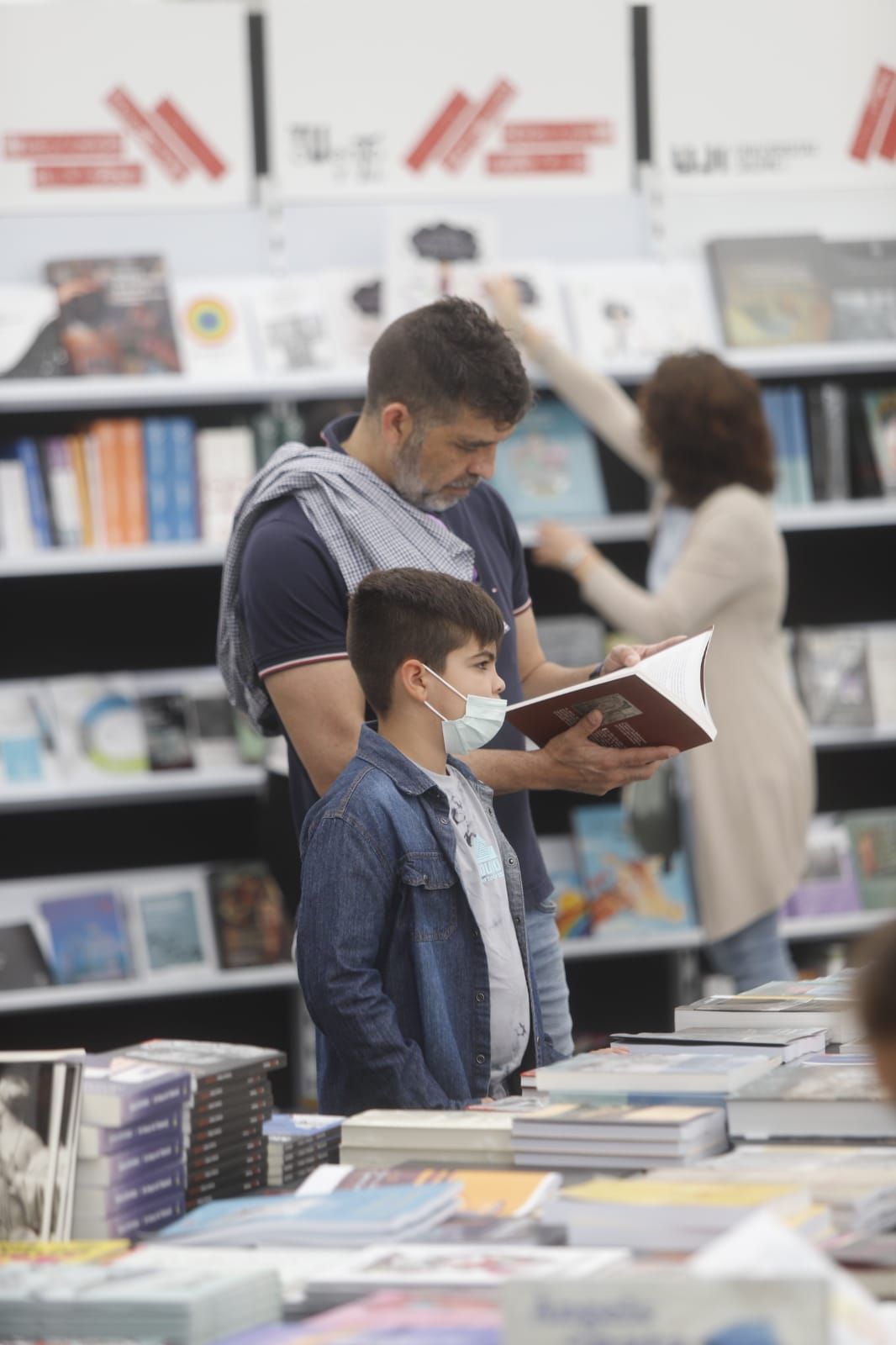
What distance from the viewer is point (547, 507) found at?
14.6 feet

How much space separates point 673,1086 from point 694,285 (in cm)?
321

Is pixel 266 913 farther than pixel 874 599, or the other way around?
pixel 874 599

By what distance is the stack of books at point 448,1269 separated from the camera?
1.29 metres

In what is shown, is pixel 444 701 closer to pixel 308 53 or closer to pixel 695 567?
pixel 695 567

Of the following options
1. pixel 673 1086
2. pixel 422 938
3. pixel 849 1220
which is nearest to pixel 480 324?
pixel 422 938

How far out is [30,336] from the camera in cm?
412

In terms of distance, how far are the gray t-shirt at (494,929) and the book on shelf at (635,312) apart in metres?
2.41

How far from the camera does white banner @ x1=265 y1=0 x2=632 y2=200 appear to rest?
176 inches

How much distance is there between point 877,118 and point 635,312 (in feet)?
3.11

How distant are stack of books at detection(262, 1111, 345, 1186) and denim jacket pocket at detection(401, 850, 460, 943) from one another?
1.00ft

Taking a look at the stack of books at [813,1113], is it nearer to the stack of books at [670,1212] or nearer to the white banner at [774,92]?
the stack of books at [670,1212]

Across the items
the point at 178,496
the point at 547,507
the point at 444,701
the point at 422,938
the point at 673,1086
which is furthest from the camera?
the point at 547,507

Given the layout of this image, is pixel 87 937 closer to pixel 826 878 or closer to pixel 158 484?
pixel 158 484

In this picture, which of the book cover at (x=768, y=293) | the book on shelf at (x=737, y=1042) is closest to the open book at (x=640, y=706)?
the book on shelf at (x=737, y=1042)
